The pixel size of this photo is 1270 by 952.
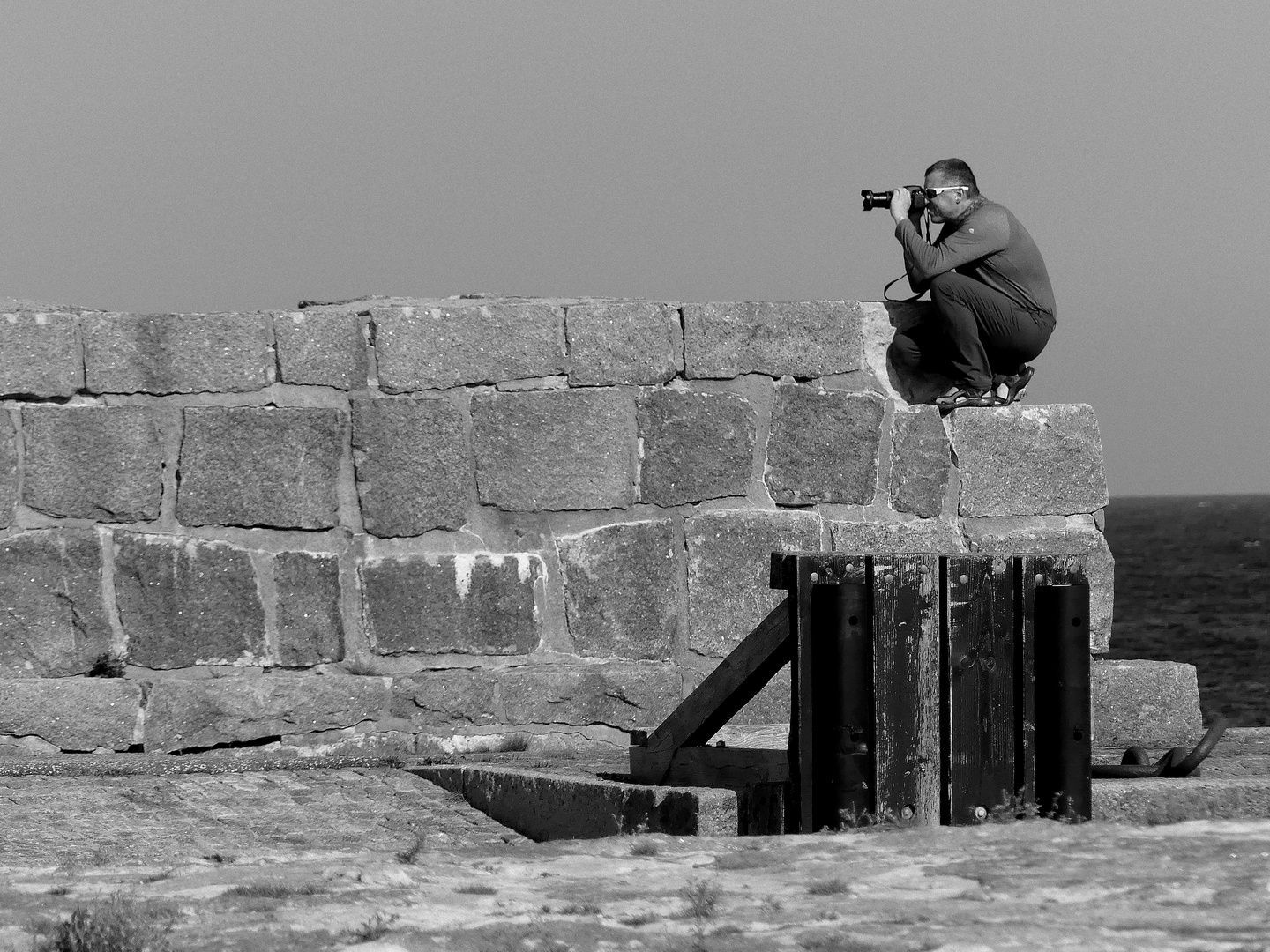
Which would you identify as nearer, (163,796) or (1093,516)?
(163,796)

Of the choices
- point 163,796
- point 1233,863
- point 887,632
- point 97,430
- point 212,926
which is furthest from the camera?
point 97,430

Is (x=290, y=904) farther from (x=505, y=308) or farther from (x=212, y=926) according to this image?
Answer: (x=505, y=308)

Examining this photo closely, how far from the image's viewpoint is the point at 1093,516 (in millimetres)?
6461

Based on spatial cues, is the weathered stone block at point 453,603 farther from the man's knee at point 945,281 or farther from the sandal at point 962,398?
the man's knee at point 945,281

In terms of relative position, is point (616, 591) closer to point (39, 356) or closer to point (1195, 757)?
point (39, 356)

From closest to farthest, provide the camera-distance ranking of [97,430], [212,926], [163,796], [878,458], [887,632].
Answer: [212,926] → [887,632] → [163,796] → [97,430] → [878,458]

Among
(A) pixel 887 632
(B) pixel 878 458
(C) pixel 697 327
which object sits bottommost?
(A) pixel 887 632

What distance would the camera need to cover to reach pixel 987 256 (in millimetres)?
6223

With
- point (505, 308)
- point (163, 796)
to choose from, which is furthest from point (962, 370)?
point (163, 796)

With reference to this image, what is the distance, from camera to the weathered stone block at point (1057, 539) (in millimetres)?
6375

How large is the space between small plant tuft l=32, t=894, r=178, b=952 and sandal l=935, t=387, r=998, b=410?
4.14 m

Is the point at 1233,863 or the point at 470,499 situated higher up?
the point at 470,499

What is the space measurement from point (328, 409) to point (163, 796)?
1.69 meters

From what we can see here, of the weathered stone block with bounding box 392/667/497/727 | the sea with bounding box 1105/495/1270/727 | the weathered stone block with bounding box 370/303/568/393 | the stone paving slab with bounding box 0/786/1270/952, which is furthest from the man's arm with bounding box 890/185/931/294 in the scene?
the sea with bounding box 1105/495/1270/727
